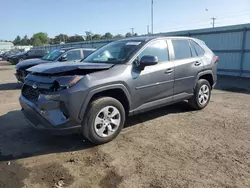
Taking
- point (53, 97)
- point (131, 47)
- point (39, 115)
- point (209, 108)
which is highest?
point (131, 47)

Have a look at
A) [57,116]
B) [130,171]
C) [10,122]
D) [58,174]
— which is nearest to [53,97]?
[57,116]

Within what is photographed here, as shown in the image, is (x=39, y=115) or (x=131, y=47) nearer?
(x=39, y=115)

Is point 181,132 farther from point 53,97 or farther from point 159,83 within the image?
point 53,97

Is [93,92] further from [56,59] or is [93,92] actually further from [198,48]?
[56,59]

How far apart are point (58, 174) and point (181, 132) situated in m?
2.43

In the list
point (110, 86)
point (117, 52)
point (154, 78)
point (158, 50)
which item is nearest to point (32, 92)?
point (110, 86)

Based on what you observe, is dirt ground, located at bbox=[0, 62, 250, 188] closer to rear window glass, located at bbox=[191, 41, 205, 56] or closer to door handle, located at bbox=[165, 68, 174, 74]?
door handle, located at bbox=[165, 68, 174, 74]

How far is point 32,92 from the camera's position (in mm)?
4203

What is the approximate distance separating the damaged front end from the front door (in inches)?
39.5

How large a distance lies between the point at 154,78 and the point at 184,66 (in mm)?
1032

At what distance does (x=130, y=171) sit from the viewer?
327 cm

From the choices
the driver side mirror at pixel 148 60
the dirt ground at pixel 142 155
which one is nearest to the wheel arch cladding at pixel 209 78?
the dirt ground at pixel 142 155

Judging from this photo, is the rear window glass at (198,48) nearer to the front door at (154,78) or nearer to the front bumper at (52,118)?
the front door at (154,78)

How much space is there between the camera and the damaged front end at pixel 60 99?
12.1 ft
